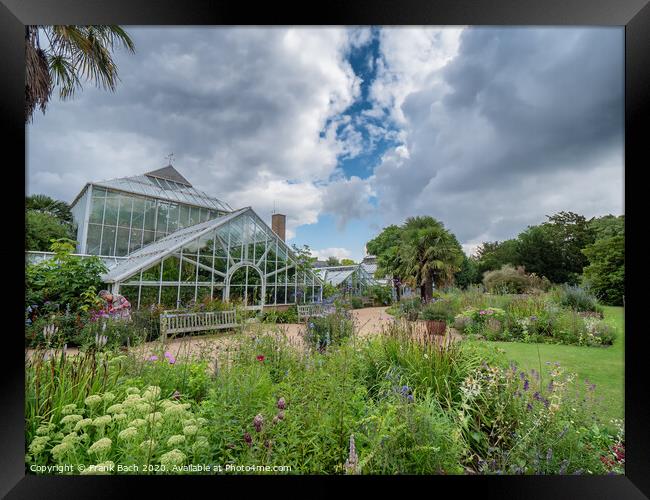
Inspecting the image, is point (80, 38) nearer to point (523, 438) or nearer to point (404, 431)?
point (404, 431)


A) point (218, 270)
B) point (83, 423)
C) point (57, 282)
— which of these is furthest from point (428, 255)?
point (57, 282)

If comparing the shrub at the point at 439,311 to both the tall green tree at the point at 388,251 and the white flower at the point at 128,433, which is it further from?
the white flower at the point at 128,433

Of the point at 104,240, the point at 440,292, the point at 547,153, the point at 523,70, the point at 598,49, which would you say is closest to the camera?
the point at 598,49

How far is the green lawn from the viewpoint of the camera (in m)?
1.66

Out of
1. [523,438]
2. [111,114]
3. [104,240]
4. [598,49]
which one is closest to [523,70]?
[598,49]

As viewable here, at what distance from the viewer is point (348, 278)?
10.6ft

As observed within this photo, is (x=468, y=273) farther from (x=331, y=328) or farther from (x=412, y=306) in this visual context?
(x=331, y=328)

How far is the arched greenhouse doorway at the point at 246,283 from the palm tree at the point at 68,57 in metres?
2.17

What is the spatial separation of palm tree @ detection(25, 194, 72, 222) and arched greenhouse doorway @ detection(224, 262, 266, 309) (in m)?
1.57

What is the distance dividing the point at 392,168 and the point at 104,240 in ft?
9.99

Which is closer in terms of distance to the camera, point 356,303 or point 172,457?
point 172,457

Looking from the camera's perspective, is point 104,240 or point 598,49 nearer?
point 598,49

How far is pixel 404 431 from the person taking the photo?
1406mm

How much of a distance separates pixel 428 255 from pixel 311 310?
6.04ft
